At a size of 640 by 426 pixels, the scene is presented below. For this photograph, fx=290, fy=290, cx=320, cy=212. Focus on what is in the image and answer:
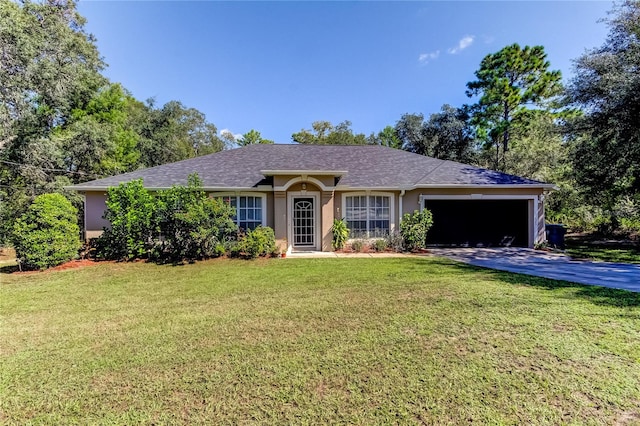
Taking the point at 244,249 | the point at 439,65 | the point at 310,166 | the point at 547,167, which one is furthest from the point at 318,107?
the point at 244,249

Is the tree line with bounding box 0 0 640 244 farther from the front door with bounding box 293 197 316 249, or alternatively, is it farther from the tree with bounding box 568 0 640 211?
the front door with bounding box 293 197 316 249

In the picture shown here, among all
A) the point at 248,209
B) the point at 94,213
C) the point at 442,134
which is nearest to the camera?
the point at 94,213

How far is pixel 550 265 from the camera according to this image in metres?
9.46

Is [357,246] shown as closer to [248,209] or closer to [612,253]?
[248,209]

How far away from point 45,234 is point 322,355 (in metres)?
10.1

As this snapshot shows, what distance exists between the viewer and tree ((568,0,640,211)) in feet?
36.9

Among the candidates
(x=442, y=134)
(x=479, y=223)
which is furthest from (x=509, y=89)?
(x=479, y=223)

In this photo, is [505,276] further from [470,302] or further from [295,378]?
[295,378]

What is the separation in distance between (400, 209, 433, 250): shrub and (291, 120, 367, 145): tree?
2751cm

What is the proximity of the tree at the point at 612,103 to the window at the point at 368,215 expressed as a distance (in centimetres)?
937

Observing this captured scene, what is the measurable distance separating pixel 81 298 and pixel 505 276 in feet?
33.6

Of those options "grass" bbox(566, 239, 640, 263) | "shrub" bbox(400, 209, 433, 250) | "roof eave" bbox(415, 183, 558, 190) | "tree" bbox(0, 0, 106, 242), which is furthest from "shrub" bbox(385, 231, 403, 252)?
"tree" bbox(0, 0, 106, 242)

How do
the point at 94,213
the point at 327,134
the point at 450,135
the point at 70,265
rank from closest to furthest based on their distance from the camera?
the point at 70,265 < the point at 94,213 < the point at 450,135 < the point at 327,134

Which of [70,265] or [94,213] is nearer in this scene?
[70,265]
